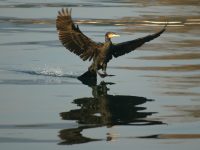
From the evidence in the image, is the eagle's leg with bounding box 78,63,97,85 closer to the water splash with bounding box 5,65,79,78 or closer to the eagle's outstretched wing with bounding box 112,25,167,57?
the water splash with bounding box 5,65,79,78

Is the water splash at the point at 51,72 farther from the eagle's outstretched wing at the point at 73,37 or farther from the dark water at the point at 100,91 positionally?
the eagle's outstretched wing at the point at 73,37

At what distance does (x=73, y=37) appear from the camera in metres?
15.0

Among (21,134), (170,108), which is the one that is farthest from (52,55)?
(21,134)

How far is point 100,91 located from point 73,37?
160 centimetres

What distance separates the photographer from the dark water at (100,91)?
10.1m

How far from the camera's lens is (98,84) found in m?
14.5

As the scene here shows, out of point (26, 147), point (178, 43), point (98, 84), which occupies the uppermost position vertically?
point (178, 43)

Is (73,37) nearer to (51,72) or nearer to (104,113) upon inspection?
(51,72)

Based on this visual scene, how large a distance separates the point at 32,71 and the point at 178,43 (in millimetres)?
4960

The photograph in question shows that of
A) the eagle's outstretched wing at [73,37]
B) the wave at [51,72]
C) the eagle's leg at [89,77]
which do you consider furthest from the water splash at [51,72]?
the eagle's outstretched wing at [73,37]

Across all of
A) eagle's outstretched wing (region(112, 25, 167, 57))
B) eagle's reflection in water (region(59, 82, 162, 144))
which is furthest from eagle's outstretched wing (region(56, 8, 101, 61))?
eagle's reflection in water (region(59, 82, 162, 144))

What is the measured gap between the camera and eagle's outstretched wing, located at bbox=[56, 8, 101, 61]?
14651 mm

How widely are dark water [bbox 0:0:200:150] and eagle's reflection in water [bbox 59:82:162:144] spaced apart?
12 mm

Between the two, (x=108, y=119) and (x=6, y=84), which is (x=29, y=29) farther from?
(x=108, y=119)
